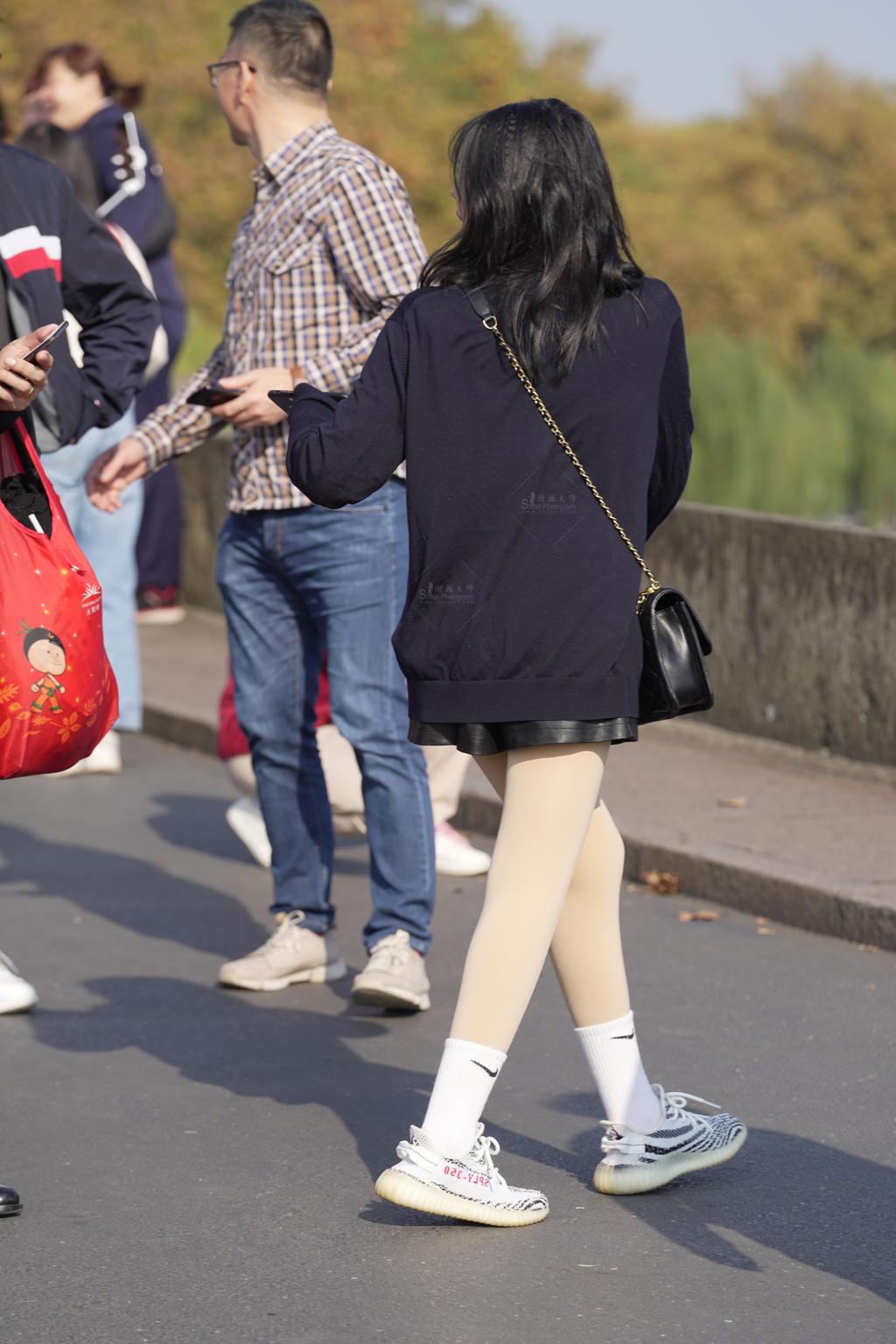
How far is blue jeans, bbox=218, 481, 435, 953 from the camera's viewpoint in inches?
196

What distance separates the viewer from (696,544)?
8.61 m

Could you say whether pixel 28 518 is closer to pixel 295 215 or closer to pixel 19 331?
pixel 19 331

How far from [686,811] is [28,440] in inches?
149

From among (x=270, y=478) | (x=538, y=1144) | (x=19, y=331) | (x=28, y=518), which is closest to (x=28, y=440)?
(x=28, y=518)

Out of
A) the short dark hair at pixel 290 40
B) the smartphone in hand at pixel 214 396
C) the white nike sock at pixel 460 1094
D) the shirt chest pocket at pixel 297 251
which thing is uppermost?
the short dark hair at pixel 290 40

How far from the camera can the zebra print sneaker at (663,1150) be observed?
12.5 feet

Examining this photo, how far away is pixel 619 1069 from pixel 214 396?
6.03 feet

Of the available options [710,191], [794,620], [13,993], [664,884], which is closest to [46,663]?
[13,993]

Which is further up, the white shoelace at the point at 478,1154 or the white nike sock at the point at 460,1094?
the white nike sock at the point at 460,1094

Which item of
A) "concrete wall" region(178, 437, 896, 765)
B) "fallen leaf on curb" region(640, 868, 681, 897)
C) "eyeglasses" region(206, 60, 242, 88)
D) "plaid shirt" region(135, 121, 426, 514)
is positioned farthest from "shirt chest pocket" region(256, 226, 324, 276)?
"concrete wall" region(178, 437, 896, 765)

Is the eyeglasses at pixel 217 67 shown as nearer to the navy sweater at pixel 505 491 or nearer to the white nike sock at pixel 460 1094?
the navy sweater at pixel 505 491

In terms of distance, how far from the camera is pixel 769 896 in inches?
243

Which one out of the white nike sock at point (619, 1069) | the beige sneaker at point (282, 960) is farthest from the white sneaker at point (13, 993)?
the white nike sock at point (619, 1069)

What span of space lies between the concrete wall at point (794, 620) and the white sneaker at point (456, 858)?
→ 6.02 ft
